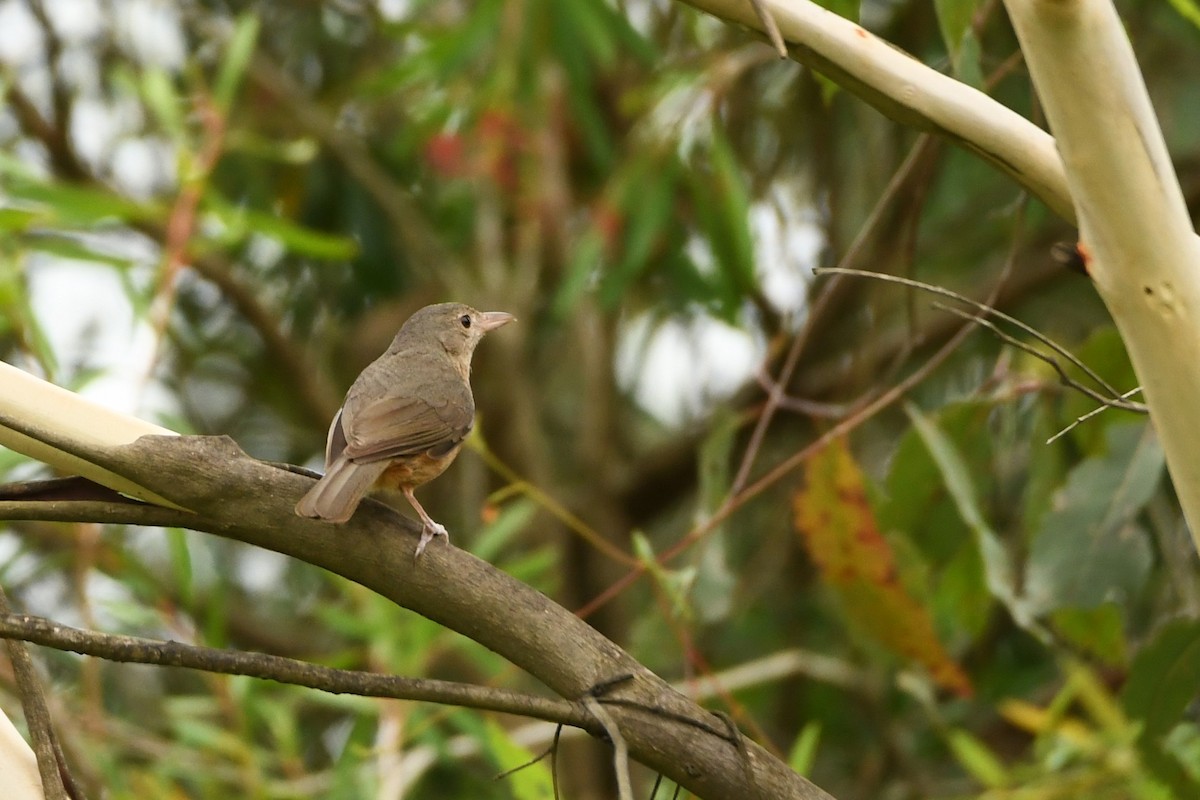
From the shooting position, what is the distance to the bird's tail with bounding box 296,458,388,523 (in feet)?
6.95

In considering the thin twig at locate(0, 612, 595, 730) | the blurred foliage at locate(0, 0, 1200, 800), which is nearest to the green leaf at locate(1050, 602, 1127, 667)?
the blurred foliage at locate(0, 0, 1200, 800)

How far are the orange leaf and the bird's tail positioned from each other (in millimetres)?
1874

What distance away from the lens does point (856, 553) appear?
167 inches

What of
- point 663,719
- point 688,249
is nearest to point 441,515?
point 688,249

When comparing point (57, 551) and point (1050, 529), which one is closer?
point (1050, 529)

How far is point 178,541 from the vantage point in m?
4.98

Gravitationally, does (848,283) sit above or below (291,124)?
below

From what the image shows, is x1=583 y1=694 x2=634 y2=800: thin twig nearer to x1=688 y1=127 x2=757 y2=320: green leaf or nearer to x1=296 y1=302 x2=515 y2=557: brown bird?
x1=296 y1=302 x2=515 y2=557: brown bird

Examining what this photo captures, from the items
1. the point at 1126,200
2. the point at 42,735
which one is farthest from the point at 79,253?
the point at 1126,200

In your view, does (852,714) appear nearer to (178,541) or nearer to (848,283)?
(848,283)

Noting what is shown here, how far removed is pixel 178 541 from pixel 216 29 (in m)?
3.37

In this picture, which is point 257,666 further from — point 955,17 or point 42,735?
point 955,17

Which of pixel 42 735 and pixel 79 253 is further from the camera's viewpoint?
pixel 79 253

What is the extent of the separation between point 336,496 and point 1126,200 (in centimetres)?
126
